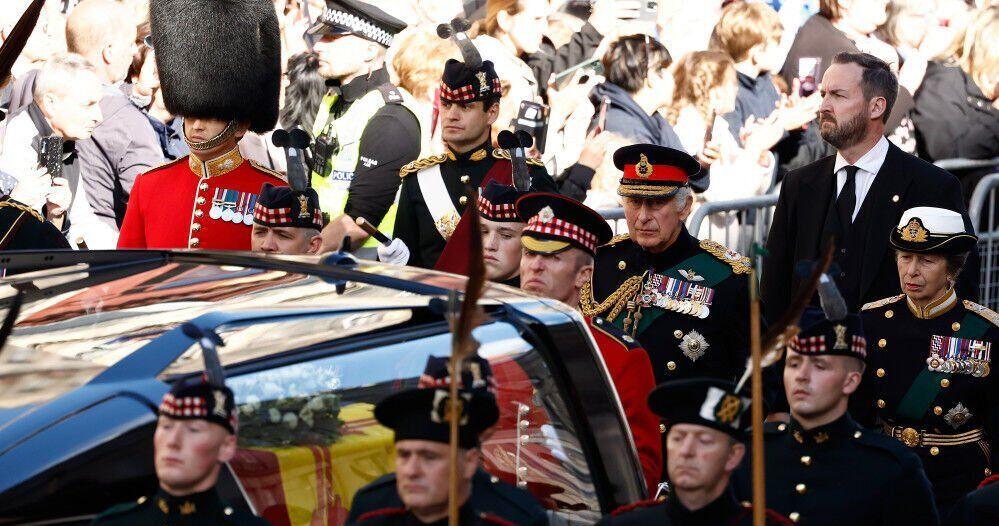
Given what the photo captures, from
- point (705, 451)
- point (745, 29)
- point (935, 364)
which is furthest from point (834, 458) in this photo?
point (745, 29)

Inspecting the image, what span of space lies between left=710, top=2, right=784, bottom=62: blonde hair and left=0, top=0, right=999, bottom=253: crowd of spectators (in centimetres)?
1

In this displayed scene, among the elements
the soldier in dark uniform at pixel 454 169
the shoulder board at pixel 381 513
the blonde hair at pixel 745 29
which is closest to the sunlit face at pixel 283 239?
the soldier in dark uniform at pixel 454 169

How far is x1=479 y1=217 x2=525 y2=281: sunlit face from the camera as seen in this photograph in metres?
5.31

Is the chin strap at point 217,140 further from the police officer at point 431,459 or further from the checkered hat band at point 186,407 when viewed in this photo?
the checkered hat band at point 186,407

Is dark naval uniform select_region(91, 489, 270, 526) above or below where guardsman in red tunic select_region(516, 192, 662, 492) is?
below

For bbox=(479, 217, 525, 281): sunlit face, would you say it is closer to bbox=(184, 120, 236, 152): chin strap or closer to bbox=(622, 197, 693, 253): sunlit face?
bbox=(622, 197, 693, 253): sunlit face

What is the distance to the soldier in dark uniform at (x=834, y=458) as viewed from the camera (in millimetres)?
3967

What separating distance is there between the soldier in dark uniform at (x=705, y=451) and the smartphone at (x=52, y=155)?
4027 mm

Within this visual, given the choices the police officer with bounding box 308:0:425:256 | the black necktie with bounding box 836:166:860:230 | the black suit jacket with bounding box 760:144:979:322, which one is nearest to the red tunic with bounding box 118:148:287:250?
the police officer with bounding box 308:0:425:256

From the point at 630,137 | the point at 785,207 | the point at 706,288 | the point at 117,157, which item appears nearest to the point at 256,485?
the point at 706,288

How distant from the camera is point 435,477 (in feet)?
9.30

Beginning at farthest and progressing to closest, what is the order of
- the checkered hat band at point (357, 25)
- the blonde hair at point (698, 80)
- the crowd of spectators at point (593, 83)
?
the blonde hair at point (698, 80) → the checkered hat band at point (357, 25) → the crowd of spectators at point (593, 83)

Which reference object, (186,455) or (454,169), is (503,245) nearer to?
(454,169)

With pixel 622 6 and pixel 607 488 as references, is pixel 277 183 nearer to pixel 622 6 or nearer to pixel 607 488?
pixel 607 488
